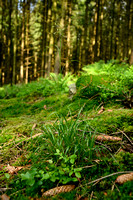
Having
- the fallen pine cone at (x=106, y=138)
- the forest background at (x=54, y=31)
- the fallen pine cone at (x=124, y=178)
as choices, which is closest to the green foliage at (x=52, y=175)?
the fallen pine cone at (x=124, y=178)

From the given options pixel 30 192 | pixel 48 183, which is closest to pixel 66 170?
pixel 48 183

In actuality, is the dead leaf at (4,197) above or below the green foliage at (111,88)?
below

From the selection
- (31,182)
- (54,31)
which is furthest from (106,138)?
(54,31)

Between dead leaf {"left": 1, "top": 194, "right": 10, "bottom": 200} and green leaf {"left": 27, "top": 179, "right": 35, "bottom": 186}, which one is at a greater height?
green leaf {"left": 27, "top": 179, "right": 35, "bottom": 186}

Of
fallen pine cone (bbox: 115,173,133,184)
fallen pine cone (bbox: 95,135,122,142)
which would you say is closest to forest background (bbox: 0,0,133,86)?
fallen pine cone (bbox: 95,135,122,142)

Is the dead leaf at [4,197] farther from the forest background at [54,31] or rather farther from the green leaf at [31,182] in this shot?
the forest background at [54,31]

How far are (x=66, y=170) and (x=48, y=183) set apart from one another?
7.1 inches

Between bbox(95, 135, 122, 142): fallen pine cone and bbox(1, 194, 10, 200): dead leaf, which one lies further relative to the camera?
bbox(95, 135, 122, 142): fallen pine cone

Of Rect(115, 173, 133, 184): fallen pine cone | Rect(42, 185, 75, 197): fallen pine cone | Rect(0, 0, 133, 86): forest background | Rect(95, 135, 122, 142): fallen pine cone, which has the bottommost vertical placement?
Rect(42, 185, 75, 197): fallen pine cone

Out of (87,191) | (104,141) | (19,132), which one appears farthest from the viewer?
(19,132)

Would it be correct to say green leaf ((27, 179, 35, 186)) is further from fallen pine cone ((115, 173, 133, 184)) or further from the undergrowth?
fallen pine cone ((115, 173, 133, 184))

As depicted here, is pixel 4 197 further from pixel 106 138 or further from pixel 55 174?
pixel 106 138

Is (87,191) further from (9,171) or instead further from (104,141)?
(9,171)

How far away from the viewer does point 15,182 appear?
137cm
